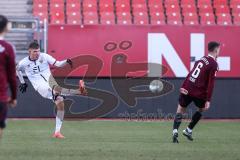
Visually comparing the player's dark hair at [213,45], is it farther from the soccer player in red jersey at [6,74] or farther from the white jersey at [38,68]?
the soccer player in red jersey at [6,74]

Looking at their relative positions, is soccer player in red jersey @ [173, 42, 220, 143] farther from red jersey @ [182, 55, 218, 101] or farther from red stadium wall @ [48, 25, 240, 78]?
red stadium wall @ [48, 25, 240, 78]

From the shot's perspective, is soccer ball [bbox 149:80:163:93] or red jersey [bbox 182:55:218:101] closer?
red jersey [bbox 182:55:218:101]

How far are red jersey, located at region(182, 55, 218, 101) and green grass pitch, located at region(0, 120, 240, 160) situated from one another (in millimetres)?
944

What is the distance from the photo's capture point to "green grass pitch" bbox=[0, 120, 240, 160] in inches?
437

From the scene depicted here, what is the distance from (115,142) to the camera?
43.9ft

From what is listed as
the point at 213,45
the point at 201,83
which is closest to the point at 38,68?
the point at 201,83

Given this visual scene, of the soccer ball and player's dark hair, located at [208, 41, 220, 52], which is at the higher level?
player's dark hair, located at [208, 41, 220, 52]

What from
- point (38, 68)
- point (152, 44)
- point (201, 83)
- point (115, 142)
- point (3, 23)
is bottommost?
point (115, 142)

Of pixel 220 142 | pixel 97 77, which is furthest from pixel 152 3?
pixel 220 142

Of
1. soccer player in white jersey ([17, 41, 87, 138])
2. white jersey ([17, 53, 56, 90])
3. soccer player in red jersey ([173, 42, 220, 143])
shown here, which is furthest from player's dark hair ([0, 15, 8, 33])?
white jersey ([17, 53, 56, 90])

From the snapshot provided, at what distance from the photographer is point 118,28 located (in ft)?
73.0

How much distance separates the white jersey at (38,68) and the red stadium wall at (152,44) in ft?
20.8

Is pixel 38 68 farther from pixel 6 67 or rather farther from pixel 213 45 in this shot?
pixel 6 67

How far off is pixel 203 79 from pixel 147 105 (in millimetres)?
7456
